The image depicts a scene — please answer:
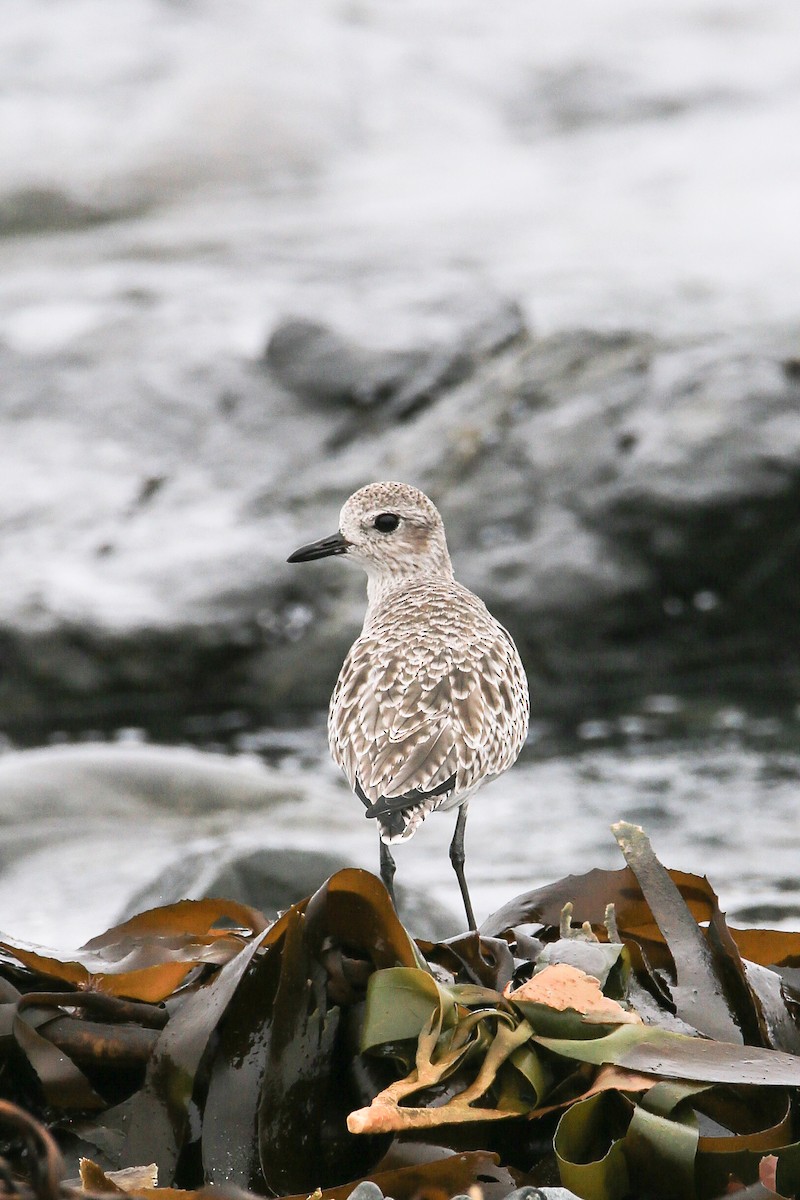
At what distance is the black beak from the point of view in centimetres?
473

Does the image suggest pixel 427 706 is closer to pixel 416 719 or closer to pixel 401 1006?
pixel 416 719

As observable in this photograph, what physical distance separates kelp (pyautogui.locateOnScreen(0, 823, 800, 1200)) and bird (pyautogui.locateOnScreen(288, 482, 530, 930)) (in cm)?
75

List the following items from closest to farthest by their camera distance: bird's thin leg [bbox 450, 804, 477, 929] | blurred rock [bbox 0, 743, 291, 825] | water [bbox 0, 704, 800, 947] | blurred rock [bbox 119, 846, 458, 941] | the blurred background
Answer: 1. bird's thin leg [bbox 450, 804, 477, 929]
2. blurred rock [bbox 119, 846, 458, 941]
3. water [bbox 0, 704, 800, 947]
4. blurred rock [bbox 0, 743, 291, 825]
5. the blurred background

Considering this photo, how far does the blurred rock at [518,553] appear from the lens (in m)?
8.40

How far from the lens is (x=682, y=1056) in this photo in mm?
2504

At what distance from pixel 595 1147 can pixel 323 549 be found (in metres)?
2.57

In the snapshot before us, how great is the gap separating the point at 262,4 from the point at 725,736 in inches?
624

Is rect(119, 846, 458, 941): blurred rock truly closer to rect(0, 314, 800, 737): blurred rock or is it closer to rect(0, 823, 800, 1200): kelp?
rect(0, 823, 800, 1200): kelp

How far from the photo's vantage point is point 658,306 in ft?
40.3

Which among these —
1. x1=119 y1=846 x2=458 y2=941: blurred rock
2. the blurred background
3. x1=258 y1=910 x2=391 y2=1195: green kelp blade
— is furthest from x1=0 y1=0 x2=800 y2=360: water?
x1=258 y1=910 x2=391 y2=1195: green kelp blade

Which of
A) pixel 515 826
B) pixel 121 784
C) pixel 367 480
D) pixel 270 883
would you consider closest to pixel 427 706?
pixel 270 883

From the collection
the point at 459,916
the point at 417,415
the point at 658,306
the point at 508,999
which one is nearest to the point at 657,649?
the point at 417,415

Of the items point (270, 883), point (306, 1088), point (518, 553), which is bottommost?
point (306, 1088)

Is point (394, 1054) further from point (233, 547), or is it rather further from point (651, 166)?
point (651, 166)
